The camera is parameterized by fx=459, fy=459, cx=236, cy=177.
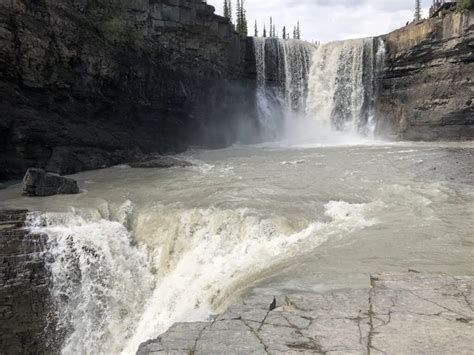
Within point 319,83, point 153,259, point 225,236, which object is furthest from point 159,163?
point 319,83

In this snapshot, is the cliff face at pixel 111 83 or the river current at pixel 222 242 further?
the cliff face at pixel 111 83

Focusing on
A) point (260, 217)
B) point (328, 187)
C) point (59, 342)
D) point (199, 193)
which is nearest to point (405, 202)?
point (328, 187)

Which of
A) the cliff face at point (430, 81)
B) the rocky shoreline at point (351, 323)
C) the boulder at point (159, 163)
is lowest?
the boulder at point (159, 163)

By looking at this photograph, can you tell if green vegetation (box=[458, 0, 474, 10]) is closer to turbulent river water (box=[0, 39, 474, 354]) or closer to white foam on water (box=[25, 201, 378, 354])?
turbulent river water (box=[0, 39, 474, 354])

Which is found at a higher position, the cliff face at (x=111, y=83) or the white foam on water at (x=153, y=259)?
the cliff face at (x=111, y=83)

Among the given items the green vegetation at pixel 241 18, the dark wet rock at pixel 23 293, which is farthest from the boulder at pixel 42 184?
the green vegetation at pixel 241 18

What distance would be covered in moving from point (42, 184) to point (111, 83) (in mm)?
9206

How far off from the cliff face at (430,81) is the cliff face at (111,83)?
387 inches

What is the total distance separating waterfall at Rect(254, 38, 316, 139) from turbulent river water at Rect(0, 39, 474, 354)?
15460 millimetres

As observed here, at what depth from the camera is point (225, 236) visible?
33.3 ft

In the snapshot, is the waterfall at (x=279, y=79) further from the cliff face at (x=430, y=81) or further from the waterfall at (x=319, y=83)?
the cliff face at (x=430, y=81)

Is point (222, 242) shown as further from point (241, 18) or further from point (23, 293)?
point (241, 18)

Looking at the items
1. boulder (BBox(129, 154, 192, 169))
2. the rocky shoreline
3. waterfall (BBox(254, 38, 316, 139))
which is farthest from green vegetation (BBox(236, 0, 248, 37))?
the rocky shoreline

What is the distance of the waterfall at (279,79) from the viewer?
3168 centimetres
